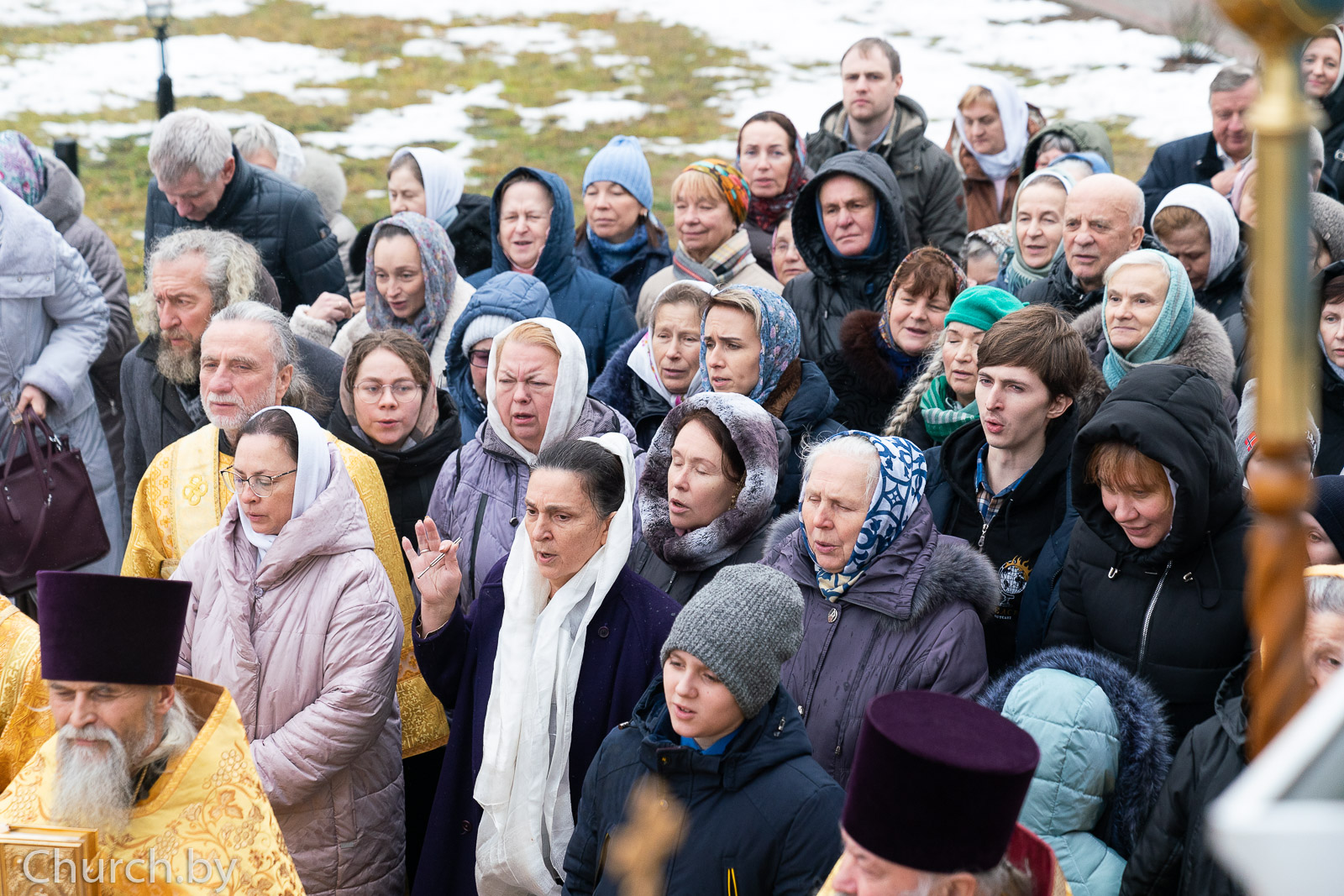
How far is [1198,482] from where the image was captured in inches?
137

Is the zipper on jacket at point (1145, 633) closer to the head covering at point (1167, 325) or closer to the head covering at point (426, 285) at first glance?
the head covering at point (1167, 325)

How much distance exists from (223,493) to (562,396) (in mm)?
1215

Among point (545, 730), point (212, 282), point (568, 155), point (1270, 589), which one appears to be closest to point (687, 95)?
point (568, 155)

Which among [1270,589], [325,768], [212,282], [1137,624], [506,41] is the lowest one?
[325,768]

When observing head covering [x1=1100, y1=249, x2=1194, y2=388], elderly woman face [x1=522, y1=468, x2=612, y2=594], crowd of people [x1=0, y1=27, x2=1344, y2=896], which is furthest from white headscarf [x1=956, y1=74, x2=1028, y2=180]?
elderly woman face [x1=522, y1=468, x2=612, y2=594]

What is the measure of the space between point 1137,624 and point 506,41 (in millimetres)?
16980

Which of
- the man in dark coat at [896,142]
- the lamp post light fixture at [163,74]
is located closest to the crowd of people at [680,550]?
the man in dark coat at [896,142]

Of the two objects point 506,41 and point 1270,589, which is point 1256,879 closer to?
point 1270,589

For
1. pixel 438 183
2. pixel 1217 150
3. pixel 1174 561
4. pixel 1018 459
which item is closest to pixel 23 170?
pixel 438 183

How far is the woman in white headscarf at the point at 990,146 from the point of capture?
808 cm

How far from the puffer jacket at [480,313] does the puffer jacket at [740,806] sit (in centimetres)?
254

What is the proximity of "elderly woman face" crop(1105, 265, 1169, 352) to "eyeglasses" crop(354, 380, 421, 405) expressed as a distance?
265cm

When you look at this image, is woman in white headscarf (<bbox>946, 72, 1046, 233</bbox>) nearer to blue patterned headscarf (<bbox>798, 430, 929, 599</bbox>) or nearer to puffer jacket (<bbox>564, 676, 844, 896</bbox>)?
blue patterned headscarf (<bbox>798, 430, 929, 599</bbox>)

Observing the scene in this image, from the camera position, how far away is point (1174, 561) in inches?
142
